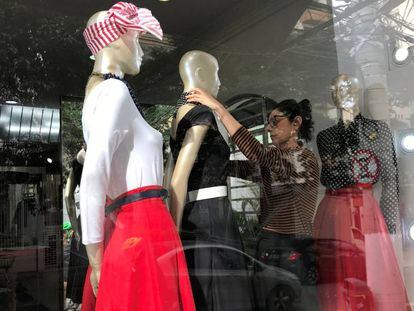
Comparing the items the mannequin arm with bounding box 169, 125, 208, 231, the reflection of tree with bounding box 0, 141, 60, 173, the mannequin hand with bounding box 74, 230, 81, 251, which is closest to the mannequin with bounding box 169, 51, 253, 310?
the mannequin arm with bounding box 169, 125, 208, 231

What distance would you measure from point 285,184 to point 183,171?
70 cm

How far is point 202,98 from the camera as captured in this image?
1588 millimetres

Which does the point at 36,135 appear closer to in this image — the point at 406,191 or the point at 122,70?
the point at 122,70

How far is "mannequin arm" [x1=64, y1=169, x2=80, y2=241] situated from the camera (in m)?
1.85

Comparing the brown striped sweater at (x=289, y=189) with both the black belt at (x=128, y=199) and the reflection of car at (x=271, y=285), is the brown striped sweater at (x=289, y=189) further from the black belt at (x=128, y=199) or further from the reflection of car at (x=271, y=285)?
the black belt at (x=128, y=199)

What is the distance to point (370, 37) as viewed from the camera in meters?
2.60

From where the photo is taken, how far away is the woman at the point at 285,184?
76.4 inches

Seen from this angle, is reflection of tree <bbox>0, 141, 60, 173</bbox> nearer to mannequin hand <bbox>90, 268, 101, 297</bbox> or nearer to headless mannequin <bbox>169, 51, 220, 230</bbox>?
headless mannequin <bbox>169, 51, 220, 230</bbox>

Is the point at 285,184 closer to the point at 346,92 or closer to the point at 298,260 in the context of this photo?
the point at 298,260

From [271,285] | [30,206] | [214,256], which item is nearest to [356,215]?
[271,285]

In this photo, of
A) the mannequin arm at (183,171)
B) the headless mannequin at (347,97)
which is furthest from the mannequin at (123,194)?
the headless mannequin at (347,97)

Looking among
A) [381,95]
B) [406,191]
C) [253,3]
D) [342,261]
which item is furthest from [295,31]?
[342,261]

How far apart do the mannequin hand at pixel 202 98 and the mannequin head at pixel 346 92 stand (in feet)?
2.81

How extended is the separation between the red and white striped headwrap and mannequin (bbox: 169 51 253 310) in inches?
13.8
